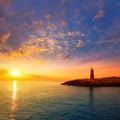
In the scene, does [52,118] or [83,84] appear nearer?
[52,118]

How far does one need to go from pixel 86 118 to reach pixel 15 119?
57.4 ft

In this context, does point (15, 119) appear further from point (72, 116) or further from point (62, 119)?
point (72, 116)

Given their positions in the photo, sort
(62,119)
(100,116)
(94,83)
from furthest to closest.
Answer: (94,83) → (100,116) → (62,119)

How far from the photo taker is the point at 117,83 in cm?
17862

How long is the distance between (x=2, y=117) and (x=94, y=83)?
5631 inches

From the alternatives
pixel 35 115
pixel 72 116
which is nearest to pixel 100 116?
pixel 72 116

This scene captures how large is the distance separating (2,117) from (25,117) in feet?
20.0

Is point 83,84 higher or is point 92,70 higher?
point 92,70

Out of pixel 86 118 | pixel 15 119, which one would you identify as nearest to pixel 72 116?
pixel 86 118

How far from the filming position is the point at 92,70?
17975 centimetres

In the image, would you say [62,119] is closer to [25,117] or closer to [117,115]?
[25,117]

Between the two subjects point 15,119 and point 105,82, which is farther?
point 105,82

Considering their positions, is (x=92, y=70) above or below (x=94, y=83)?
above

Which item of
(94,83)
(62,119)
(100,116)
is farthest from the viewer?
(94,83)
